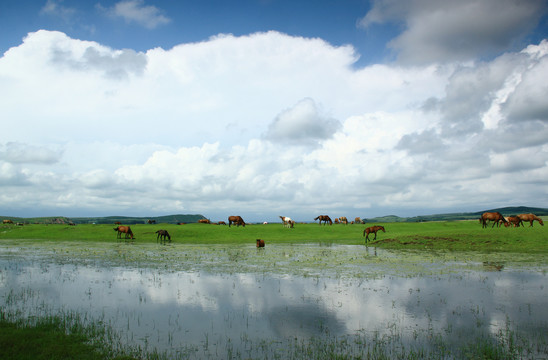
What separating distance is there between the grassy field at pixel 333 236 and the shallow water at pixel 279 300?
40.9ft

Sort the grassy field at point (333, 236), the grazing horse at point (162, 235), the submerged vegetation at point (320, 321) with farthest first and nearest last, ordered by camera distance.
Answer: the grazing horse at point (162, 235) → the grassy field at point (333, 236) → the submerged vegetation at point (320, 321)

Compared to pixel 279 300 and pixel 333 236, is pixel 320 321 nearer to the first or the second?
pixel 279 300

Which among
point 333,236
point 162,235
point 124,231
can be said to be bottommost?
point 333,236

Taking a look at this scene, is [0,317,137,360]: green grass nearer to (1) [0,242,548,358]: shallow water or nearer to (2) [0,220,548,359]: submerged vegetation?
(2) [0,220,548,359]: submerged vegetation

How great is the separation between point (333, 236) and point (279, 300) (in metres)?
41.1

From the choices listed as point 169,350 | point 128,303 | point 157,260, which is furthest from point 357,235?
point 169,350

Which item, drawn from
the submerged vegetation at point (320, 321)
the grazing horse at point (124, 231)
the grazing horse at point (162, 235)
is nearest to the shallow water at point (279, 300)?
the submerged vegetation at point (320, 321)

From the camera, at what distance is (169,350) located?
33.0 feet

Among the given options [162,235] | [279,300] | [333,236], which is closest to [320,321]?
[279,300]

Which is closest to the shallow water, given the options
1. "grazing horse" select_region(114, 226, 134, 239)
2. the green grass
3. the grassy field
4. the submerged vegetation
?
the submerged vegetation

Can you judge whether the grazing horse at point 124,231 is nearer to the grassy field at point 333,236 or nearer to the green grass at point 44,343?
the grassy field at point 333,236

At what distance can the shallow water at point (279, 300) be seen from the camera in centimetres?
1124

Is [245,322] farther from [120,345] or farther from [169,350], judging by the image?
[120,345]

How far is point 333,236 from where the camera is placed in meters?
55.3
